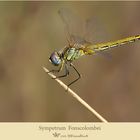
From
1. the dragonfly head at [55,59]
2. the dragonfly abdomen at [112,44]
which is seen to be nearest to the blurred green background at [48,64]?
the dragonfly abdomen at [112,44]

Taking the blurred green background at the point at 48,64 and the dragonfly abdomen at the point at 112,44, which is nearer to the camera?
the dragonfly abdomen at the point at 112,44

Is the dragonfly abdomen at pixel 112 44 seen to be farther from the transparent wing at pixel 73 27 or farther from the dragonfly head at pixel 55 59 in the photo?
the dragonfly head at pixel 55 59

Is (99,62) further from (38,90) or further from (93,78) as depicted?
(38,90)

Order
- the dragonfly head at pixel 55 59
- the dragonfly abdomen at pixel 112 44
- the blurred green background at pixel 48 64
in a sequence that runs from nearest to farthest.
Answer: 1. the dragonfly head at pixel 55 59
2. the dragonfly abdomen at pixel 112 44
3. the blurred green background at pixel 48 64

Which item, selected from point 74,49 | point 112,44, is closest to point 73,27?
point 74,49

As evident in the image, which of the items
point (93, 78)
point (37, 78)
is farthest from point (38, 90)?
point (93, 78)

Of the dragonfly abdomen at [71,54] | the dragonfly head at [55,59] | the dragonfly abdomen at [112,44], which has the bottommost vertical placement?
the dragonfly head at [55,59]

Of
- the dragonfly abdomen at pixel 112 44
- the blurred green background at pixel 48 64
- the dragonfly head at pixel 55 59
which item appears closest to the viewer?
the dragonfly head at pixel 55 59

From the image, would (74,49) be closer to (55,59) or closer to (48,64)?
(55,59)
